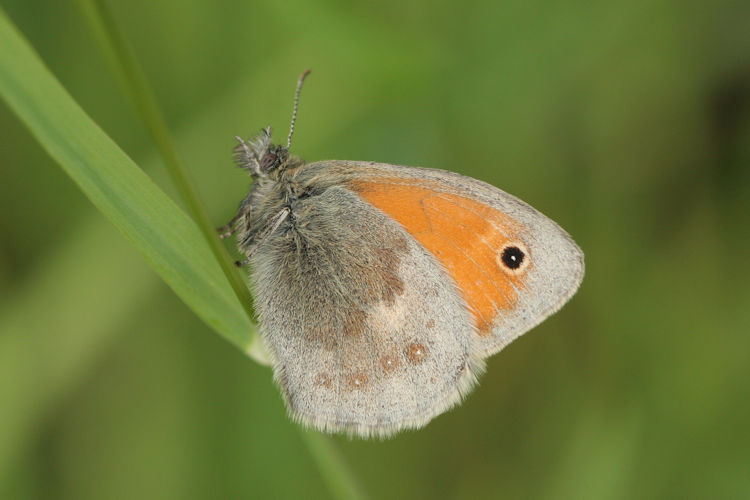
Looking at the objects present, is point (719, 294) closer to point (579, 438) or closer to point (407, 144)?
point (579, 438)

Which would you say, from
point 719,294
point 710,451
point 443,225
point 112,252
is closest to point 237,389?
point 112,252

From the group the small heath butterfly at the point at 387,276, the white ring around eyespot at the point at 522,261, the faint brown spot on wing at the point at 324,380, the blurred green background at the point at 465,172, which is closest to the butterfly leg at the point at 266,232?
the small heath butterfly at the point at 387,276

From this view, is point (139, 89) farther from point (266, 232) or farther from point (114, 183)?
point (266, 232)

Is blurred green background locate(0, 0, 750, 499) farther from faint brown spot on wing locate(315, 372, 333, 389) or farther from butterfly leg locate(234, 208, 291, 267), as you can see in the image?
butterfly leg locate(234, 208, 291, 267)

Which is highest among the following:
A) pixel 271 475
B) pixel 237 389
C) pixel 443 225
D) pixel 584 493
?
pixel 443 225

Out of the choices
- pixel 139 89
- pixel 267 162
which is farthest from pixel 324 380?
pixel 139 89

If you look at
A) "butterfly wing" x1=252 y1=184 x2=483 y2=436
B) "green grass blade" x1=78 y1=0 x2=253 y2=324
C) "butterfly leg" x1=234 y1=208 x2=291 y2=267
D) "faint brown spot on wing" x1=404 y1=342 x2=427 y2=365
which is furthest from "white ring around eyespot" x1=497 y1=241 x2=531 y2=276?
"green grass blade" x1=78 y1=0 x2=253 y2=324

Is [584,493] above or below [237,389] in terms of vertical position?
below
